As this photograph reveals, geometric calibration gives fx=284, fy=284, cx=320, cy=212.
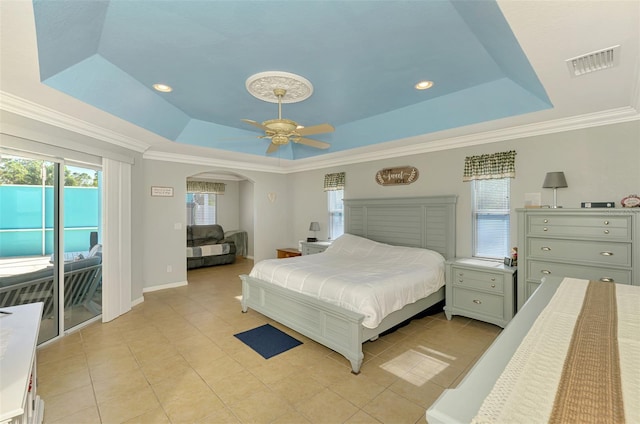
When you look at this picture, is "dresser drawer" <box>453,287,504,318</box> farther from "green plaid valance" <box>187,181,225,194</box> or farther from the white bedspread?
"green plaid valance" <box>187,181,225,194</box>

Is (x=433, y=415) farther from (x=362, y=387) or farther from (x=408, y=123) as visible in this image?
(x=408, y=123)

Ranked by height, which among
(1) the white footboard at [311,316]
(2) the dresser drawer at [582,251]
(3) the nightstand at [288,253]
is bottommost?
(1) the white footboard at [311,316]

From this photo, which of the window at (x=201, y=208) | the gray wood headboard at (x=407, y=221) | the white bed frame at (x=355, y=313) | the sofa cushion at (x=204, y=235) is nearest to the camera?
the white bed frame at (x=355, y=313)

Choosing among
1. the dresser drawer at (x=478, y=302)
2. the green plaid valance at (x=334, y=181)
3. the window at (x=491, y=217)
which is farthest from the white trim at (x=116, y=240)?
the window at (x=491, y=217)

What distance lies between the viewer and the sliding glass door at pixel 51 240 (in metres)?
2.85

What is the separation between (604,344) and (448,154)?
3.67 m

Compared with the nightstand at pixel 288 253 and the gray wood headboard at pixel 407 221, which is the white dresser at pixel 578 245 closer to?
the gray wood headboard at pixel 407 221

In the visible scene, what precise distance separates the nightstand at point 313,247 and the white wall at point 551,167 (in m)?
1.41

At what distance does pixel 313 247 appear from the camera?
5.86 metres

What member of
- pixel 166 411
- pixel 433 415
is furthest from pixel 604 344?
pixel 166 411

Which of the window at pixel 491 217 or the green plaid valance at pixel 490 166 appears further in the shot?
the window at pixel 491 217

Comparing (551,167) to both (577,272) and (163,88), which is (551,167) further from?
(163,88)

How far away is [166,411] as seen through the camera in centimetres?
212

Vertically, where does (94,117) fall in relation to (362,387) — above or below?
above
